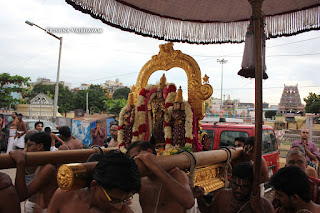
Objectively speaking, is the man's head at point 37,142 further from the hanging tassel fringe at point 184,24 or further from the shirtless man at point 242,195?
Answer: the shirtless man at point 242,195

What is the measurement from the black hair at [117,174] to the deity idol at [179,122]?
244 centimetres

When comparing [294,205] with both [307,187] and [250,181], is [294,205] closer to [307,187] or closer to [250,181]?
[307,187]

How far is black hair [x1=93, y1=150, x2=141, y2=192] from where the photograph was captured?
133 centimetres

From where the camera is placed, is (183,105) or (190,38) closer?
(190,38)

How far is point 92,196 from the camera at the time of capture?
1.55 m

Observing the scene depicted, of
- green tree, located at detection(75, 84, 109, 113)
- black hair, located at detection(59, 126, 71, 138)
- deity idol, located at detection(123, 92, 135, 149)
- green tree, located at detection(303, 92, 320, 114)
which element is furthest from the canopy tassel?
green tree, located at detection(75, 84, 109, 113)

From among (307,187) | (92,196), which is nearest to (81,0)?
(92,196)

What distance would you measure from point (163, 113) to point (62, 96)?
36.9 m

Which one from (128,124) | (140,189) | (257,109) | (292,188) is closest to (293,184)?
(292,188)

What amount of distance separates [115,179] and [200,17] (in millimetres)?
2642

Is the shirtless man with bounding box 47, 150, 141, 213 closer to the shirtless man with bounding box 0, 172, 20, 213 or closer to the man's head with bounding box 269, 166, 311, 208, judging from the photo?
the shirtless man with bounding box 0, 172, 20, 213

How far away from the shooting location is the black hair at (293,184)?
1.81 m

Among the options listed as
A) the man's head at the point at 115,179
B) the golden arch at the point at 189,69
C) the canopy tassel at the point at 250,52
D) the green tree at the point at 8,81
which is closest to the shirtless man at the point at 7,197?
the man's head at the point at 115,179

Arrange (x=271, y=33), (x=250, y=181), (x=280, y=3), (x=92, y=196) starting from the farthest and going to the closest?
(x=271, y=33)
(x=280, y=3)
(x=250, y=181)
(x=92, y=196)
